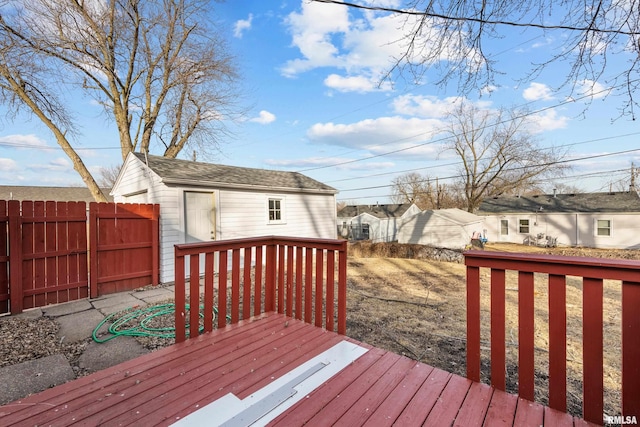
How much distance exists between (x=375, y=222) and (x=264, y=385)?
22319 mm

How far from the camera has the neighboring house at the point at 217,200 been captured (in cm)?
612

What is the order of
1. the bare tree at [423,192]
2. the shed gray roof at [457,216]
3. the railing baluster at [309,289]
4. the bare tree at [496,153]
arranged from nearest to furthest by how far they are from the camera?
1. the railing baluster at [309,289]
2. the shed gray roof at [457,216]
3. the bare tree at [496,153]
4. the bare tree at [423,192]

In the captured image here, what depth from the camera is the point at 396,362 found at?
6.64 feet

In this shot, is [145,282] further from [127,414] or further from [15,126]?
[15,126]

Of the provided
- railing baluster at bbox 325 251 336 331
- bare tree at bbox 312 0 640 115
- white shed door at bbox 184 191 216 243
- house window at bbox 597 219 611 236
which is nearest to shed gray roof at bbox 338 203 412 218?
house window at bbox 597 219 611 236

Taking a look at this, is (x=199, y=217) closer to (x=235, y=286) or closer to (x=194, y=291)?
(x=235, y=286)

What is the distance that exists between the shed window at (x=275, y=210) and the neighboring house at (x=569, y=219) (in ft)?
60.7

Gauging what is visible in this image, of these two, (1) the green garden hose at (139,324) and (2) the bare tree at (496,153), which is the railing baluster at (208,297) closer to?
(1) the green garden hose at (139,324)

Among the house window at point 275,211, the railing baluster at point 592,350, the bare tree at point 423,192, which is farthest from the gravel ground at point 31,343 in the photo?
the bare tree at point 423,192

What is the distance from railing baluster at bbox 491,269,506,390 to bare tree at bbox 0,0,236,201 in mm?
12532

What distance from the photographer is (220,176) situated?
7.50 metres

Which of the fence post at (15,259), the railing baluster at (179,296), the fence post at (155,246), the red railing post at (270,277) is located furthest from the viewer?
the fence post at (155,246)

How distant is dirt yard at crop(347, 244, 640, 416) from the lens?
2.71 m

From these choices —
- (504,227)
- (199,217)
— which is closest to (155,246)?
(199,217)
